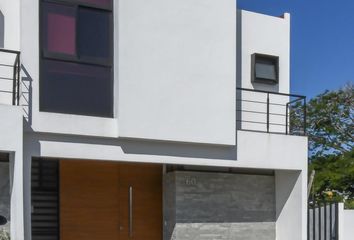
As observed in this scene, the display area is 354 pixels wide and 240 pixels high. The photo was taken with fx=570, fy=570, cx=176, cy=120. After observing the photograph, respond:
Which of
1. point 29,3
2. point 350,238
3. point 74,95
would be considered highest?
point 29,3

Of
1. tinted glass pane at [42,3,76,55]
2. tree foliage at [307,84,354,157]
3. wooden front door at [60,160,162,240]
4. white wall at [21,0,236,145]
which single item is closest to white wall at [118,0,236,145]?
white wall at [21,0,236,145]

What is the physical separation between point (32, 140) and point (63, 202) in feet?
6.86

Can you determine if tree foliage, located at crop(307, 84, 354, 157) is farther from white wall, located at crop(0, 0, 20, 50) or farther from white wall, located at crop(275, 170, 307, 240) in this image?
white wall, located at crop(0, 0, 20, 50)

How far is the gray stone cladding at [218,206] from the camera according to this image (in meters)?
11.8

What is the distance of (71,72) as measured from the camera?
9875mm

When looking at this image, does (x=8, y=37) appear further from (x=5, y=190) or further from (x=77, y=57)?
(x=5, y=190)

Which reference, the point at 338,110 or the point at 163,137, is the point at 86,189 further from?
the point at 338,110

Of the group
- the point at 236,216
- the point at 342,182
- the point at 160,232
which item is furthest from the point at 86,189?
the point at 342,182

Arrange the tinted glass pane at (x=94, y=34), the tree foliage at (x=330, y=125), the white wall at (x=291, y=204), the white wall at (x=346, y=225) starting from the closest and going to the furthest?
the tinted glass pane at (x=94, y=34)
the white wall at (x=291, y=204)
the white wall at (x=346, y=225)
the tree foliage at (x=330, y=125)

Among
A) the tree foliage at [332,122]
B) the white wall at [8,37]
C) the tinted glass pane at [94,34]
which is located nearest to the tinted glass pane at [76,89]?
the tinted glass pane at [94,34]

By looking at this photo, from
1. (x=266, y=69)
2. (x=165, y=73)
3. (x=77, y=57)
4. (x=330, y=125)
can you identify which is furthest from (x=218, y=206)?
(x=330, y=125)

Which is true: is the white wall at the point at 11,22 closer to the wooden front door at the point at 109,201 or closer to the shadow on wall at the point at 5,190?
the shadow on wall at the point at 5,190

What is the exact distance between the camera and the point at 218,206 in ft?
40.0

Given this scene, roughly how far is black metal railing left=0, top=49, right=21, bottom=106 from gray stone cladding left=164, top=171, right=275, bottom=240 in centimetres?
384
